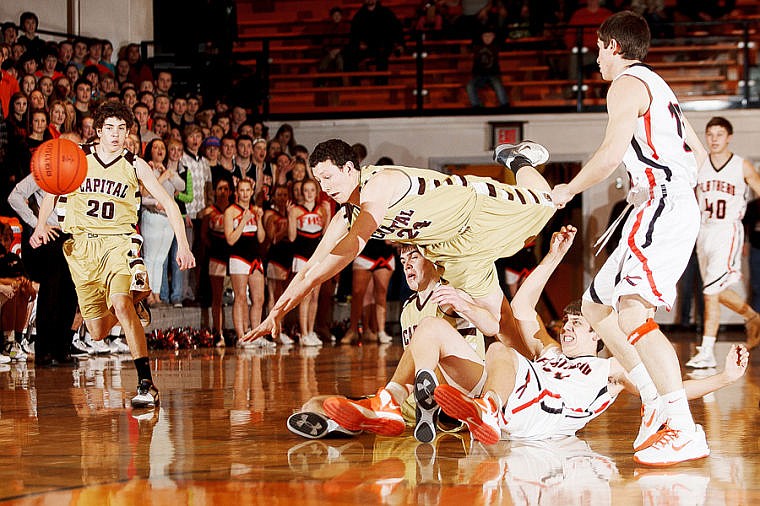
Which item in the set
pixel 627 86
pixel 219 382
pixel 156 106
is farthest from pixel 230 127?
pixel 627 86

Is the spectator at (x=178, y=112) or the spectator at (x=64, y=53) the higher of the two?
the spectator at (x=64, y=53)

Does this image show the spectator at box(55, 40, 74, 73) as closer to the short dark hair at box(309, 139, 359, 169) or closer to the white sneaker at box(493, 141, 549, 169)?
the white sneaker at box(493, 141, 549, 169)

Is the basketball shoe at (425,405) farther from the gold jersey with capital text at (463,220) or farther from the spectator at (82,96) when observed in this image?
the spectator at (82,96)

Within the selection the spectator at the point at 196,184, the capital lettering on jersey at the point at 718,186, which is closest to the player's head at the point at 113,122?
the spectator at the point at 196,184

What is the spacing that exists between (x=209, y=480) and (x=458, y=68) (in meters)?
11.1

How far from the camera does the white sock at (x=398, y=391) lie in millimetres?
4641

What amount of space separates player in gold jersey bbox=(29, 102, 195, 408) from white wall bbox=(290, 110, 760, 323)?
327 inches

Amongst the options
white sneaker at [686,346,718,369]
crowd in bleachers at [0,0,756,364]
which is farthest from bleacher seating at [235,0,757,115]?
white sneaker at [686,346,718,369]

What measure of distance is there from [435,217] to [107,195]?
2531 mm

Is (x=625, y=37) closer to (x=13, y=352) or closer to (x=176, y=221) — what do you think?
(x=176, y=221)

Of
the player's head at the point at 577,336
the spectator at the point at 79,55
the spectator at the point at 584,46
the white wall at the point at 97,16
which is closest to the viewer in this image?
the player's head at the point at 577,336

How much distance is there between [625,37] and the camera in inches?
175

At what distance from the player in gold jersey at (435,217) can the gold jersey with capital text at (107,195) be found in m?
2.03

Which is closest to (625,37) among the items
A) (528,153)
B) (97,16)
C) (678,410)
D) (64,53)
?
(528,153)
